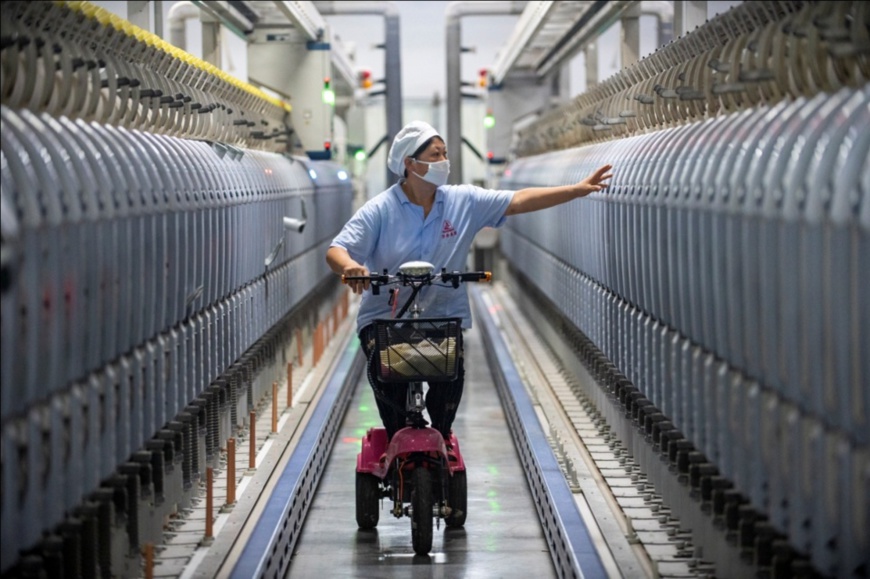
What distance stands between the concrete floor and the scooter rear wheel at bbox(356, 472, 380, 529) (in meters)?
0.08

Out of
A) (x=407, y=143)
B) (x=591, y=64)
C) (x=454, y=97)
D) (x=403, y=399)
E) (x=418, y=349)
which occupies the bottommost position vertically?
(x=403, y=399)

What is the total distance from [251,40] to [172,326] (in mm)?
9971

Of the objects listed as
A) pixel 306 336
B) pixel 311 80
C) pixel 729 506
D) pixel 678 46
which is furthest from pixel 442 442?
pixel 311 80

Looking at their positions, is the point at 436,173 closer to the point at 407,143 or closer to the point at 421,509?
the point at 407,143

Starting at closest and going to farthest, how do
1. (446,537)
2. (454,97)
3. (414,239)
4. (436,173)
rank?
(436,173) → (414,239) → (446,537) → (454,97)

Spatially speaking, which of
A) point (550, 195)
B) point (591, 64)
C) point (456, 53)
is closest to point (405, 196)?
point (550, 195)

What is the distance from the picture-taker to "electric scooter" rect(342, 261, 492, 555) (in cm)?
Result: 588

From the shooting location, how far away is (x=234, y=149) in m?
8.68

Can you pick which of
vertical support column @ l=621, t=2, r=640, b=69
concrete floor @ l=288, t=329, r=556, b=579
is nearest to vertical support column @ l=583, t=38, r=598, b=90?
vertical support column @ l=621, t=2, r=640, b=69

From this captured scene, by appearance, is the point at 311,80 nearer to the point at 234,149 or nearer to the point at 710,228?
the point at 234,149

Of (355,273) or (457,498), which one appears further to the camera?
(457,498)

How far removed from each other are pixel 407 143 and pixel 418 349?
3.42 ft

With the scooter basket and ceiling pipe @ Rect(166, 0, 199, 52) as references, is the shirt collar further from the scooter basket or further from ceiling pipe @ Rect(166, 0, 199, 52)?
ceiling pipe @ Rect(166, 0, 199, 52)

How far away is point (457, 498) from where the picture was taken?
6793 millimetres
